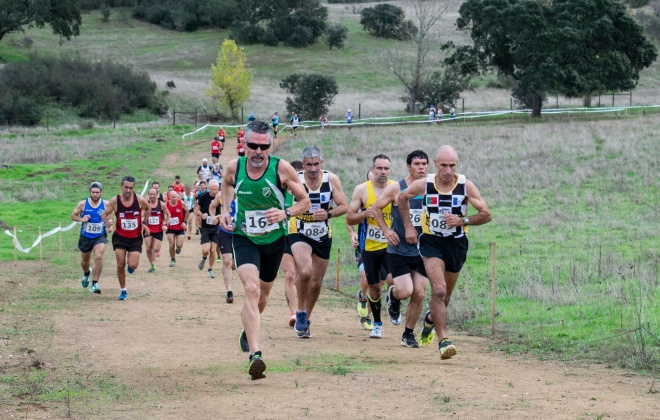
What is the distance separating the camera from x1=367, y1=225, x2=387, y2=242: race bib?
40.7ft

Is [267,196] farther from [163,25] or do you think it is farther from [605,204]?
[163,25]

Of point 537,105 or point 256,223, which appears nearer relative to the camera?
point 256,223

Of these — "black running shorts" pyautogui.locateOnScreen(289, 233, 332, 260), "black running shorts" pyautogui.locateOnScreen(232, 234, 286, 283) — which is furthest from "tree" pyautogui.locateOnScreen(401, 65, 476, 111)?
"black running shorts" pyautogui.locateOnScreen(232, 234, 286, 283)

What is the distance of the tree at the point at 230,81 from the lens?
243ft

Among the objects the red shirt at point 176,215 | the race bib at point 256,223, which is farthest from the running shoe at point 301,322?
the red shirt at point 176,215

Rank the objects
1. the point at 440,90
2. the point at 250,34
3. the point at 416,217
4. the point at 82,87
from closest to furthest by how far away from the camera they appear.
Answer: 1. the point at 416,217
2. the point at 82,87
3. the point at 440,90
4. the point at 250,34

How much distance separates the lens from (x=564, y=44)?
58562 millimetres

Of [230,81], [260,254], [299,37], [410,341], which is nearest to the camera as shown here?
[260,254]

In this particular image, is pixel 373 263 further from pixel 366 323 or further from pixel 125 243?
pixel 125 243

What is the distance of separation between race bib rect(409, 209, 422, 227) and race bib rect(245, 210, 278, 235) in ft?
9.30

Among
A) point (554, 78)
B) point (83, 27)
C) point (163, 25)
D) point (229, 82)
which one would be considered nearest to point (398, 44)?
point (163, 25)

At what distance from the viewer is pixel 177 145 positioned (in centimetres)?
5694

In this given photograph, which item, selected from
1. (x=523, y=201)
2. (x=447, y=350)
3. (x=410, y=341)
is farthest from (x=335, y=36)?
(x=447, y=350)

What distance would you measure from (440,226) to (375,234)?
2.13 m
